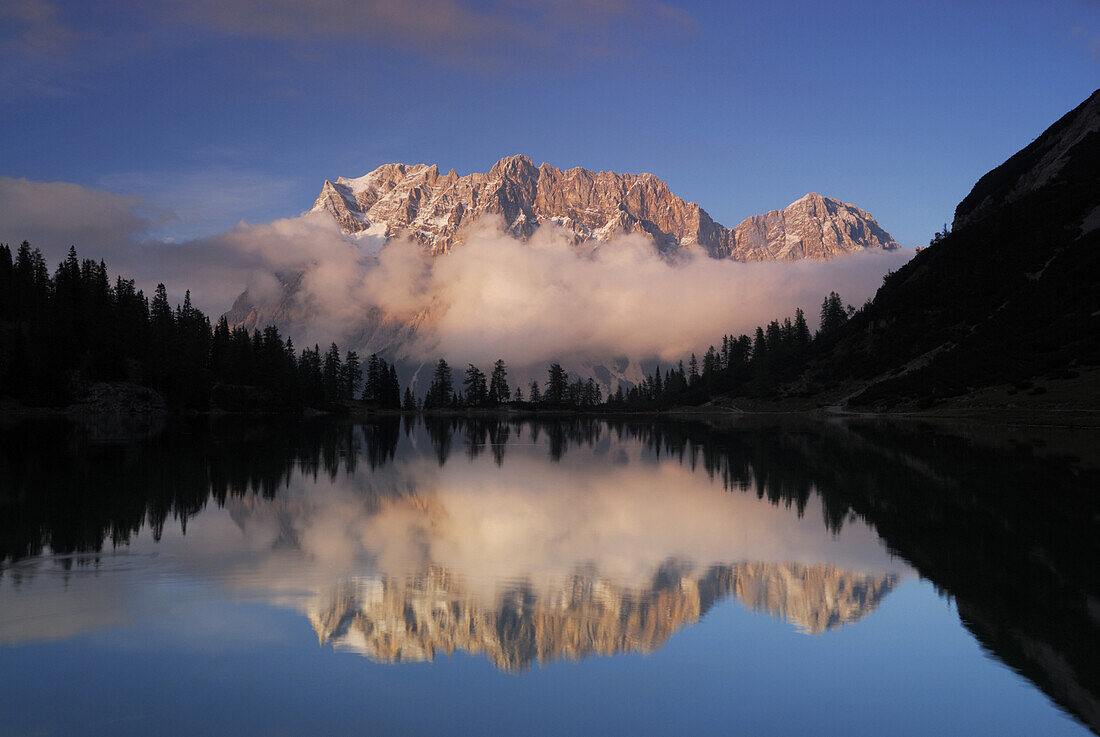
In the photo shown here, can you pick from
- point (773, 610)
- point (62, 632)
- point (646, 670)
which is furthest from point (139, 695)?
point (773, 610)

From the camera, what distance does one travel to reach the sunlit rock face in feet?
44.8

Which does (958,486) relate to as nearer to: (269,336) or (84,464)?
(84,464)

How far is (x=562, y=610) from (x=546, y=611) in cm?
32

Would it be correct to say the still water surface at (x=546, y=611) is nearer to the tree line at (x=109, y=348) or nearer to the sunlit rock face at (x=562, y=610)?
the sunlit rock face at (x=562, y=610)

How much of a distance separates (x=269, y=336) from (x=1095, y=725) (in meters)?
202

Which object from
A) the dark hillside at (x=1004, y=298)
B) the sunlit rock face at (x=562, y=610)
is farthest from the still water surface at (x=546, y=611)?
the dark hillside at (x=1004, y=298)

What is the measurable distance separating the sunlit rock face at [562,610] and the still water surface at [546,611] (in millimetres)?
75

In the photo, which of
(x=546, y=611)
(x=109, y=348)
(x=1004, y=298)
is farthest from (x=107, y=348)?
(x=1004, y=298)

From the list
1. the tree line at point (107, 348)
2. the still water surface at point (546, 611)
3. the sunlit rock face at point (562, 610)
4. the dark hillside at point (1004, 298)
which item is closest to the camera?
the still water surface at point (546, 611)

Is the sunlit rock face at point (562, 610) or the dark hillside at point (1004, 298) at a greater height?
the dark hillside at point (1004, 298)

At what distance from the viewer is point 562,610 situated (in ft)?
50.3

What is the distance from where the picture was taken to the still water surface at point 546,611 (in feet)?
36.2

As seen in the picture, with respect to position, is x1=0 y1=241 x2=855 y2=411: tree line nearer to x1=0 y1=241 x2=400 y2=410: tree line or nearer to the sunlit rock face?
x1=0 y1=241 x2=400 y2=410: tree line

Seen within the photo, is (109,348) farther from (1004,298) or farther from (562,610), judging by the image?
(1004,298)
